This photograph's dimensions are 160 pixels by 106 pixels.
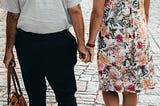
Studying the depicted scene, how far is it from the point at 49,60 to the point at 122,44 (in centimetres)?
72

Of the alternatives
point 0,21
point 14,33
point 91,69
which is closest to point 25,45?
point 14,33

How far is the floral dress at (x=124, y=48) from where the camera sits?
3.45m

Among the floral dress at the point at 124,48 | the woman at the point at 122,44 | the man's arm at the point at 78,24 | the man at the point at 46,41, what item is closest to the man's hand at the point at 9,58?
the man at the point at 46,41

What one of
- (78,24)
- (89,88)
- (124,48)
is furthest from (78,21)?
(89,88)

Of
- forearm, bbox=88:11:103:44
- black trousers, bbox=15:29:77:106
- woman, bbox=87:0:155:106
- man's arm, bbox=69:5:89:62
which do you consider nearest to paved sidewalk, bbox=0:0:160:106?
woman, bbox=87:0:155:106

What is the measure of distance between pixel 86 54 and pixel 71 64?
0.17m

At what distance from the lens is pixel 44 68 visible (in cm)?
320

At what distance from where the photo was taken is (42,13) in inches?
117

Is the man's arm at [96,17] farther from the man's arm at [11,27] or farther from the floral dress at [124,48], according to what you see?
the man's arm at [11,27]

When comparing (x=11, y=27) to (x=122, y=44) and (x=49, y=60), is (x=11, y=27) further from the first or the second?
(x=122, y=44)

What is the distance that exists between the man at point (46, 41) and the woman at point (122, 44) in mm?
284

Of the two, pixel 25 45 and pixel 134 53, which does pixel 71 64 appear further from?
pixel 134 53

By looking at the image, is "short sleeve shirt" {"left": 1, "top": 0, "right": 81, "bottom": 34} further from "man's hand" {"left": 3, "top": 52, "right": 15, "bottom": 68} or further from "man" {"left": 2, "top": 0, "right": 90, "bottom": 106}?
"man's hand" {"left": 3, "top": 52, "right": 15, "bottom": 68}

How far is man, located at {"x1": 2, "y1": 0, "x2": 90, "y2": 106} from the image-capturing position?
297 centimetres
